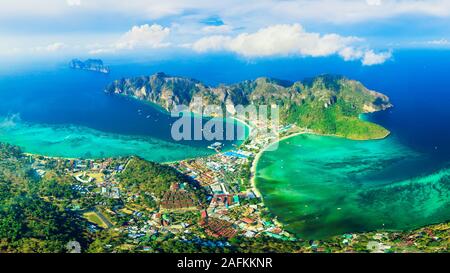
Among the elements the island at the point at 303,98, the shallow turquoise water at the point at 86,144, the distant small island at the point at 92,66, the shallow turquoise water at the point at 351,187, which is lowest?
the shallow turquoise water at the point at 351,187

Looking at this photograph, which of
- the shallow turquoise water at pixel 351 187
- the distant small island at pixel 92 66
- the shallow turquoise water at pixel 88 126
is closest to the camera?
the shallow turquoise water at pixel 351 187

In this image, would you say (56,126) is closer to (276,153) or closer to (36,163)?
(36,163)

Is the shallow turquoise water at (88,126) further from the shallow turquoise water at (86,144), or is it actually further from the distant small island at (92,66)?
the distant small island at (92,66)

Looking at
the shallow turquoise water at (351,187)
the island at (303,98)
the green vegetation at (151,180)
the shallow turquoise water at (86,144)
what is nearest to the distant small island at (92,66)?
the island at (303,98)

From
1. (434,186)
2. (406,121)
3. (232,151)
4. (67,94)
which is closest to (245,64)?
(67,94)

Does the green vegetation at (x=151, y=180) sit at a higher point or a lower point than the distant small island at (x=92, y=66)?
lower

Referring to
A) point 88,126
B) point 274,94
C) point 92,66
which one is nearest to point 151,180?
point 88,126

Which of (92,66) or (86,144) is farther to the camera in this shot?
(92,66)

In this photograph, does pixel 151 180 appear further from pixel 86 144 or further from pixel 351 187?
pixel 86 144

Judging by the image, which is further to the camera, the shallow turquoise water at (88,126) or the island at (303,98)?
the island at (303,98)
